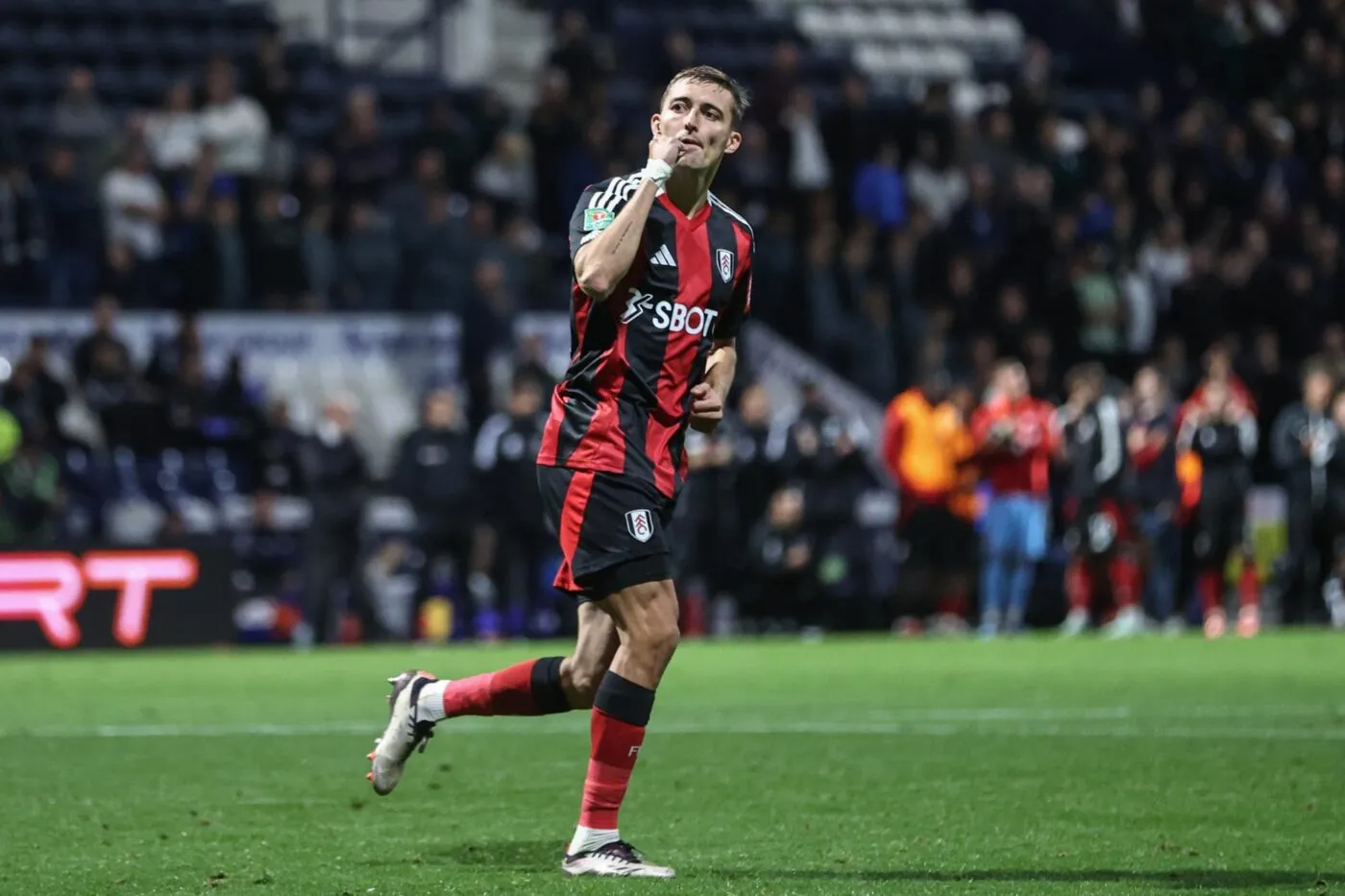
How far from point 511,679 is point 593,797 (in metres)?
0.58

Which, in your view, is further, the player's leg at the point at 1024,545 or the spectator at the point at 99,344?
the player's leg at the point at 1024,545

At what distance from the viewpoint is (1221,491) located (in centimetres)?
1877

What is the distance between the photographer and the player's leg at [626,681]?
6.05 metres

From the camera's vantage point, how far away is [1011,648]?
635 inches

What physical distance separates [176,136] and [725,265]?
13.6 meters

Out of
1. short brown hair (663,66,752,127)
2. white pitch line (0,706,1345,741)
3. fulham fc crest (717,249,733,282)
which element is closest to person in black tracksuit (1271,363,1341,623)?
white pitch line (0,706,1345,741)

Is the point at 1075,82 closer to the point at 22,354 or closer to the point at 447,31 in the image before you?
the point at 447,31

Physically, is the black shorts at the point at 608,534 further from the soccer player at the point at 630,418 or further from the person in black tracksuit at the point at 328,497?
the person in black tracksuit at the point at 328,497

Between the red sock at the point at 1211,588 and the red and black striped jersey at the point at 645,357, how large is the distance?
1330 centimetres

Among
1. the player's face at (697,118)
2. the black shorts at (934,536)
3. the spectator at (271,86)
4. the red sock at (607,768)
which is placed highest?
the spectator at (271,86)

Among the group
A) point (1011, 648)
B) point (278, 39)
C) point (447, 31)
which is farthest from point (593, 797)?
point (447, 31)

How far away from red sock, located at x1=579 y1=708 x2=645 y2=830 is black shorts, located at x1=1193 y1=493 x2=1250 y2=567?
44.1 ft

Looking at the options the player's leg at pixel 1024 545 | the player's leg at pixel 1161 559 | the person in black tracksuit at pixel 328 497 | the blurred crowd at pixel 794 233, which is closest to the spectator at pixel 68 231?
the blurred crowd at pixel 794 233

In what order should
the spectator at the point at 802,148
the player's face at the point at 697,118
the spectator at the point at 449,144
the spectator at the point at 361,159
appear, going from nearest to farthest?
the player's face at the point at 697,118, the spectator at the point at 361,159, the spectator at the point at 449,144, the spectator at the point at 802,148
